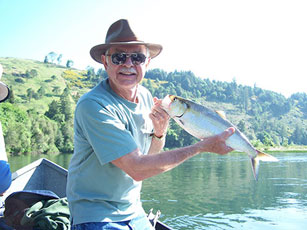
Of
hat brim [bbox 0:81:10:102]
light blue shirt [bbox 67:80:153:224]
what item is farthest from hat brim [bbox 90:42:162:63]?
hat brim [bbox 0:81:10:102]

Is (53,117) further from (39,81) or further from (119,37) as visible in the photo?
(119,37)

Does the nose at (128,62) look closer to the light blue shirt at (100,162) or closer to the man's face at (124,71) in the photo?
the man's face at (124,71)

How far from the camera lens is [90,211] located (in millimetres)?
2869

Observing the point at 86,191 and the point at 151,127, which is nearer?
the point at 86,191

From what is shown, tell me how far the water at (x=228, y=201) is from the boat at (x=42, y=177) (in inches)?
397

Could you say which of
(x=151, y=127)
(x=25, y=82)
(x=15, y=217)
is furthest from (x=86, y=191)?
(x=25, y=82)

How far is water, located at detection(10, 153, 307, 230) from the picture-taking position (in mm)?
17672

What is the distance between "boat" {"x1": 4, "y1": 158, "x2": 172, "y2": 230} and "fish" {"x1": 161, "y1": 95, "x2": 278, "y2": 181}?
14.5 feet

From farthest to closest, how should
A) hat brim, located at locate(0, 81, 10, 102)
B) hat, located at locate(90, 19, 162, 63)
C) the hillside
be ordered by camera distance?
1. the hillside
2. hat brim, located at locate(0, 81, 10, 102)
3. hat, located at locate(90, 19, 162, 63)

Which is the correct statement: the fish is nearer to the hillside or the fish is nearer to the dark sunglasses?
the dark sunglasses

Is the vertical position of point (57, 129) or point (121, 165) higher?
point (121, 165)

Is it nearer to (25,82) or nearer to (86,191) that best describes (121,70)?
(86,191)

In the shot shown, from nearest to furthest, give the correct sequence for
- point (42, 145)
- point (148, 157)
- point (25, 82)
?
point (148, 157), point (42, 145), point (25, 82)

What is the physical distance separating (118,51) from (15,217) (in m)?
2.65
